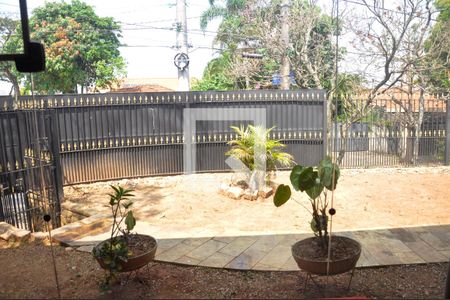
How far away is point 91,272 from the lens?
3.54m

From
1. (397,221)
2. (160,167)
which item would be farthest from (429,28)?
(160,167)

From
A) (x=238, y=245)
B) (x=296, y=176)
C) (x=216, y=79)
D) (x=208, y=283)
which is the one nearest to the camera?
(x=296, y=176)

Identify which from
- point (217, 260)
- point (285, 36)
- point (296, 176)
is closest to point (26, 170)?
point (217, 260)

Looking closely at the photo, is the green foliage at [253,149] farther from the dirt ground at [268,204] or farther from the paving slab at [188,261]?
the paving slab at [188,261]

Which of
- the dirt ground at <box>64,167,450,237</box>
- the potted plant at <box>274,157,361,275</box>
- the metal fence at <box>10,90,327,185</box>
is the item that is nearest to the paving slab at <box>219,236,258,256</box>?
the dirt ground at <box>64,167,450,237</box>

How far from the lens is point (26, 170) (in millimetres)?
5266

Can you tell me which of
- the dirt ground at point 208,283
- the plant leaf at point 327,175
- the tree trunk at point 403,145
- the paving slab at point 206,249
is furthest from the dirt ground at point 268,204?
the plant leaf at point 327,175

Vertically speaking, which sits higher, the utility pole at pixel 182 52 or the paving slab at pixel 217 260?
the utility pole at pixel 182 52

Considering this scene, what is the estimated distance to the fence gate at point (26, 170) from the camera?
5000mm

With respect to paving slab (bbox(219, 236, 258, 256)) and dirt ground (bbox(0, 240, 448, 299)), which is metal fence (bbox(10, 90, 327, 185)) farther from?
paving slab (bbox(219, 236, 258, 256))

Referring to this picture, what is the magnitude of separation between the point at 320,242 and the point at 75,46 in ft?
55.5

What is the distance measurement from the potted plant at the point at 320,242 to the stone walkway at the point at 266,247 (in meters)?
0.53

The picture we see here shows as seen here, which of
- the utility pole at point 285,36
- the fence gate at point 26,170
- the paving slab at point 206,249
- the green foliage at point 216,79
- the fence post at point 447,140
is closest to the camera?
the paving slab at point 206,249

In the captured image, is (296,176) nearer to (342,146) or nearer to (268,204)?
(268,204)
